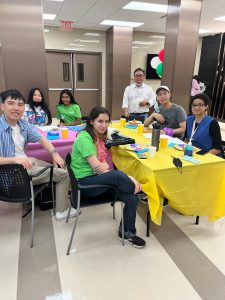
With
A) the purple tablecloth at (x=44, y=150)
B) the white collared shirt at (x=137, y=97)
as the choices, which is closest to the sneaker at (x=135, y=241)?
the purple tablecloth at (x=44, y=150)

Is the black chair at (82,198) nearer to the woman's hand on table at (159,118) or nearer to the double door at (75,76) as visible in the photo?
the woman's hand on table at (159,118)

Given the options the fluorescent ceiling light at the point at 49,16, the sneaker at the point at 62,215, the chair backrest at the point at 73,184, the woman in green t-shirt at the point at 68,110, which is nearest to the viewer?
the chair backrest at the point at 73,184

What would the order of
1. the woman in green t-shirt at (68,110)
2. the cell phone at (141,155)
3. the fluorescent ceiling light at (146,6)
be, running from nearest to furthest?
1. the cell phone at (141,155)
2. the woman in green t-shirt at (68,110)
3. the fluorescent ceiling light at (146,6)

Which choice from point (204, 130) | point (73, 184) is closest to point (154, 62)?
point (204, 130)

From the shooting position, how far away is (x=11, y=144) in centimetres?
202

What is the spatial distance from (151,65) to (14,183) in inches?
278

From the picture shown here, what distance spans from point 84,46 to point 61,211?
242 inches

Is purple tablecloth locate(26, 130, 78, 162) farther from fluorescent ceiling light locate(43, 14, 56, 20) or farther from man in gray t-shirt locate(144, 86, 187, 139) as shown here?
fluorescent ceiling light locate(43, 14, 56, 20)

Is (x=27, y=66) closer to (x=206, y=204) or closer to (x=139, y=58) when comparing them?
(x=206, y=204)

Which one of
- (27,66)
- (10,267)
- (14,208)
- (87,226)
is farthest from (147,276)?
(27,66)

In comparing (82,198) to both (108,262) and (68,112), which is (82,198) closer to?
(108,262)

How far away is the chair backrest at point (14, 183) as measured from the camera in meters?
1.70

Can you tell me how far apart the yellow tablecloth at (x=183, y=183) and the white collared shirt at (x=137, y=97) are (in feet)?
7.69

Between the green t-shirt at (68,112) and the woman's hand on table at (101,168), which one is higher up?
the green t-shirt at (68,112)
